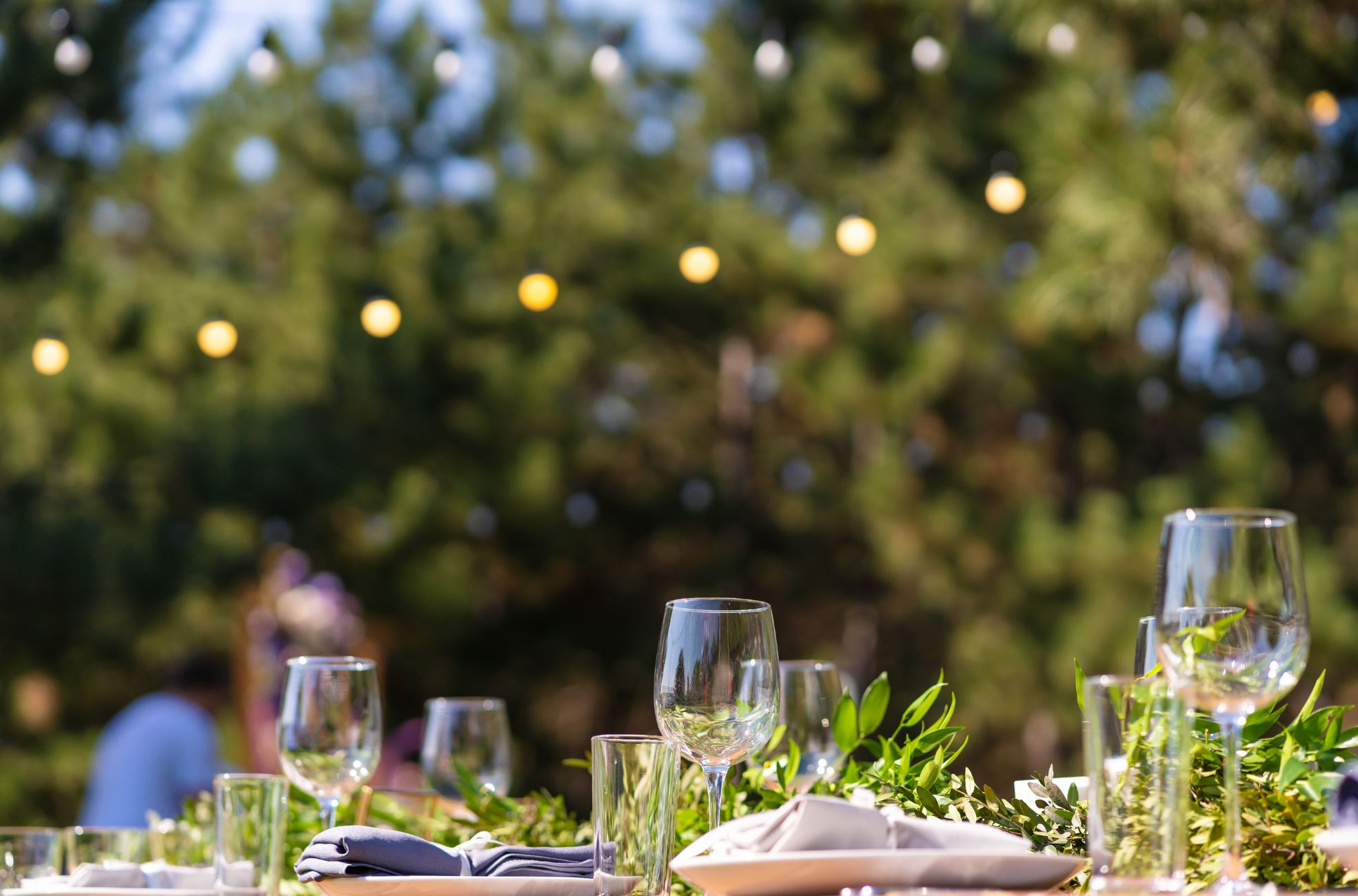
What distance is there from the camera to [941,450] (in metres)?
6.59

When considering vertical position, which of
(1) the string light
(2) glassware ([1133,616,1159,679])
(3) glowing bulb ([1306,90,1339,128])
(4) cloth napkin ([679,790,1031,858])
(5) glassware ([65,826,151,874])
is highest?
(3) glowing bulb ([1306,90,1339,128])

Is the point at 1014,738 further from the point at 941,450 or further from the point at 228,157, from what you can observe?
the point at 228,157

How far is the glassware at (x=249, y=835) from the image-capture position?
89 centimetres

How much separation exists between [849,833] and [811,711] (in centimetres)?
40

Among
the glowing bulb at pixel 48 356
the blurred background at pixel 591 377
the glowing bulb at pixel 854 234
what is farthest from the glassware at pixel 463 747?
the blurred background at pixel 591 377

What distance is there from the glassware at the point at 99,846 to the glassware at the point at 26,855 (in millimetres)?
17

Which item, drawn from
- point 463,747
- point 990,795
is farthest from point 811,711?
point 463,747

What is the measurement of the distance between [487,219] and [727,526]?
1.70 metres

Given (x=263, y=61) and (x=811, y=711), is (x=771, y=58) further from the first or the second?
(x=811, y=711)

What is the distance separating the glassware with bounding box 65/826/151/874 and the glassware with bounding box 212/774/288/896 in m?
0.36

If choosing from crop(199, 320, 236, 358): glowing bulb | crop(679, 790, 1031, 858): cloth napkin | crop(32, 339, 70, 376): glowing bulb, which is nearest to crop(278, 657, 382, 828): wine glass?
crop(679, 790, 1031, 858): cloth napkin

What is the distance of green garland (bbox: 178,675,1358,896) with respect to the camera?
799 millimetres

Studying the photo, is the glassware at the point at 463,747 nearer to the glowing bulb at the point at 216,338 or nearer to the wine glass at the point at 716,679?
the wine glass at the point at 716,679

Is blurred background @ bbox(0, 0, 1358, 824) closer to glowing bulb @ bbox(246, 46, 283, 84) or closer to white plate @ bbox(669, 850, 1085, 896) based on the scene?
glowing bulb @ bbox(246, 46, 283, 84)
